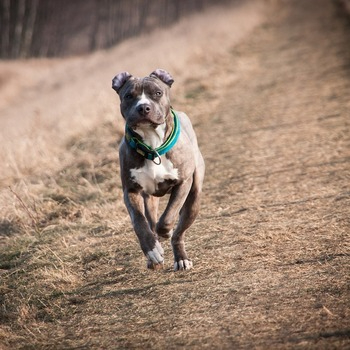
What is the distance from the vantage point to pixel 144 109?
4.43 m

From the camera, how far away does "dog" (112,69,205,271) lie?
448cm

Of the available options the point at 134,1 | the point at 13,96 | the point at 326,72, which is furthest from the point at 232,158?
the point at 134,1

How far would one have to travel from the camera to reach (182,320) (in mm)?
3898

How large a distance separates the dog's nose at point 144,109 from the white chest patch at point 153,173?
0.42 meters

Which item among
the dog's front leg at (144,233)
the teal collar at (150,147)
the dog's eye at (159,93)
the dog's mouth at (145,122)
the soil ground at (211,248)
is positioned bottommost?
the soil ground at (211,248)

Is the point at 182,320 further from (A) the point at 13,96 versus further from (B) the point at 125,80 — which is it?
(A) the point at 13,96

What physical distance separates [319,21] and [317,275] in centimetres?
2431

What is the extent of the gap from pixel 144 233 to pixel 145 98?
44.3 inches

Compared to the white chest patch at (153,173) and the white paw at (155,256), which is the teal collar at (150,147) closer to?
the white chest patch at (153,173)

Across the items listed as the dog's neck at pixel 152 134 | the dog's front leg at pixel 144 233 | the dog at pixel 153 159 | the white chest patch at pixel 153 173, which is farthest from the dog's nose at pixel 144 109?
the dog's front leg at pixel 144 233

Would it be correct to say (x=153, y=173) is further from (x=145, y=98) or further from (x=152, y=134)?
(x=145, y=98)

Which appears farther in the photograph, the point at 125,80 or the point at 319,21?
the point at 319,21

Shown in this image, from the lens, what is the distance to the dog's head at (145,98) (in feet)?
14.6

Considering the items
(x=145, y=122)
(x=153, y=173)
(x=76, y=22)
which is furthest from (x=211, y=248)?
(x=76, y=22)
